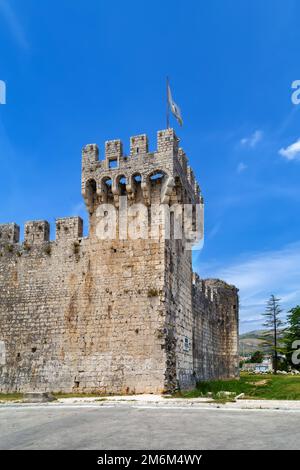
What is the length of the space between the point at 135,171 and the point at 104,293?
4805mm

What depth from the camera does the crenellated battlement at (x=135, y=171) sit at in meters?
19.2

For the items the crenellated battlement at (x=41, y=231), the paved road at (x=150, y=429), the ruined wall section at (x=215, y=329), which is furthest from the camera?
the ruined wall section at (x=215, y=329)

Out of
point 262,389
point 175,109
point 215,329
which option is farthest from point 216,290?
point 175,109

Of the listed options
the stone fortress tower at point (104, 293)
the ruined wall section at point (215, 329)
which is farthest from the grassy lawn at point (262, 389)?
the stone fortress tower at point (104, 293)

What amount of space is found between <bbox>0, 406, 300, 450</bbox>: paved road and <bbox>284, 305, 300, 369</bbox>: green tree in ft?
154

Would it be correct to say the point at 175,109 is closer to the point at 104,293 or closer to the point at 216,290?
the point at 104,293

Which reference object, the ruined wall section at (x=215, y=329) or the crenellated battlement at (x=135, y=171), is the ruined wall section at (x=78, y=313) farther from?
the ruined wall section at (x=215, y=329)

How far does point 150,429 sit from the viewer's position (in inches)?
341

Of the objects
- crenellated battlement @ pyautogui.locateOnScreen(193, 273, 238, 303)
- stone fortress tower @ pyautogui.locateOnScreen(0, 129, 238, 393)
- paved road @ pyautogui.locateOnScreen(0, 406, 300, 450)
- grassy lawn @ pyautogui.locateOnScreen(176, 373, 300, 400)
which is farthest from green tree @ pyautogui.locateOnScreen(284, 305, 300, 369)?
paved road @ pyautogui.locateOnScreen(0, 406, 300, 450)

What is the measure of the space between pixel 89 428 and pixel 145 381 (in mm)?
8614

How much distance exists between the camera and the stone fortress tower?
18094 millimetres

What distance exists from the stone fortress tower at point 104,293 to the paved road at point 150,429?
5930 mm
